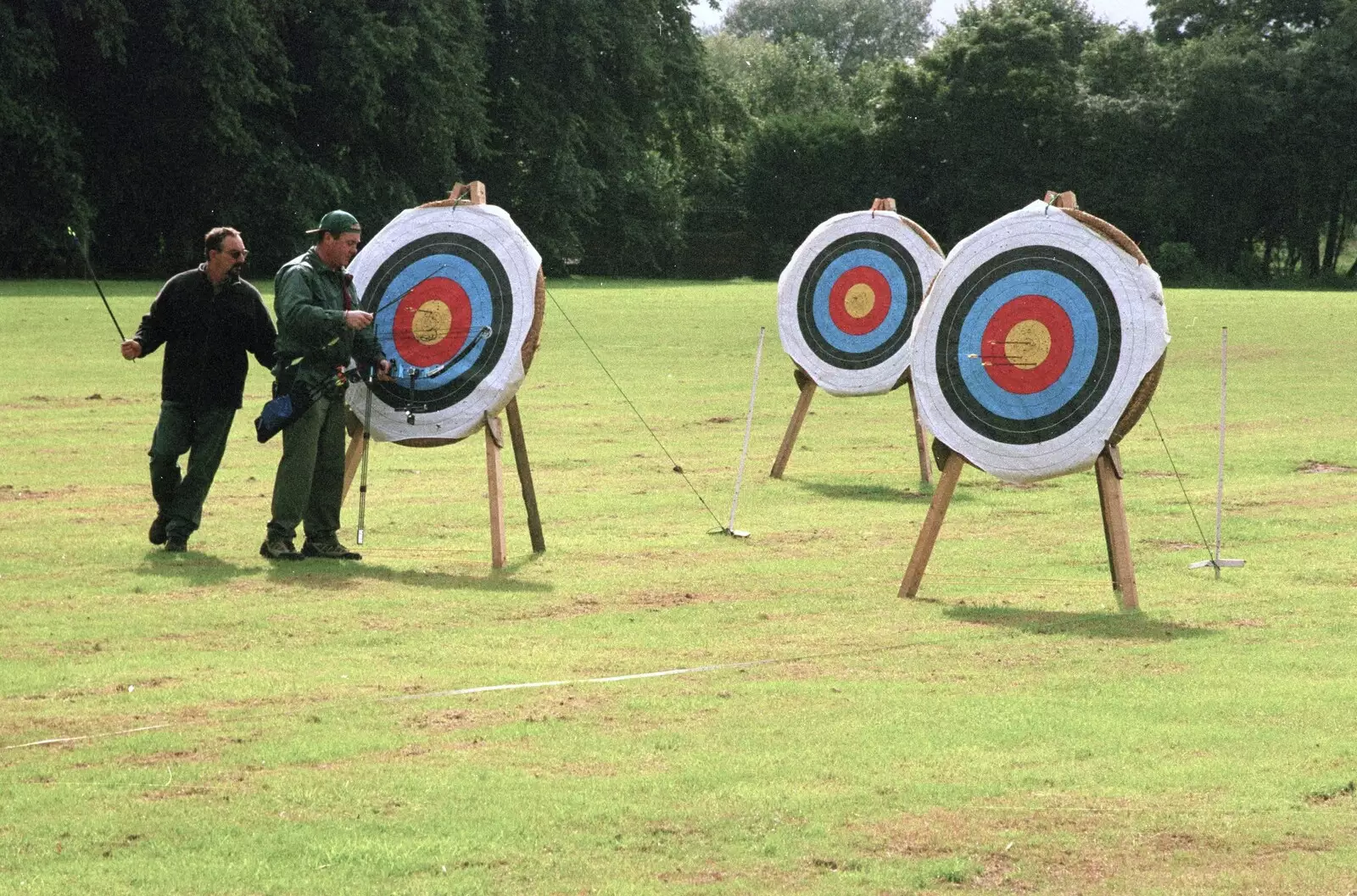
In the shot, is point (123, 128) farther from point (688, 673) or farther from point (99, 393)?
point (688, 673)

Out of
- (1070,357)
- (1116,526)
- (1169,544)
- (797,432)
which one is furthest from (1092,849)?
(797,432)

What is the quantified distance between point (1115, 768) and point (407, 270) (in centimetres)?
649

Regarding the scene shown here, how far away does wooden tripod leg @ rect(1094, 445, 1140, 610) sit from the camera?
962cm

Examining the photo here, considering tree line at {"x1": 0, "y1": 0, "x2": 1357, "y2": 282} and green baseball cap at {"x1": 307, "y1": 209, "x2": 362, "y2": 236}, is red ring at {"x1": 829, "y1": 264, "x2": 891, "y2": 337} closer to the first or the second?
green baseball cap at {"x1": 307, "y1": 209, "x2": 362, "y2": 236}

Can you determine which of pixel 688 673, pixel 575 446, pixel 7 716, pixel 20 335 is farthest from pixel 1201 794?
pixel 20 335

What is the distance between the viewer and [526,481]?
11.7m

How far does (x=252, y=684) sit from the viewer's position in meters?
7.73

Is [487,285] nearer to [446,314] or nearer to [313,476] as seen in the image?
[446,314]

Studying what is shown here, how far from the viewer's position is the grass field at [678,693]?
559 centimetres

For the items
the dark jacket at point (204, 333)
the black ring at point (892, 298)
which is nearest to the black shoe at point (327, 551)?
the dark jacket at point (204, 333)

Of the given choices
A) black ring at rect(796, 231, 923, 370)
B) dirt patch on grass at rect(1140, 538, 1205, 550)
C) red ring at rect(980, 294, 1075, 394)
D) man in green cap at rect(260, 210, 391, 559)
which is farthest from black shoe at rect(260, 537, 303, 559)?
black ring at rect(796, 231, 923, 370)

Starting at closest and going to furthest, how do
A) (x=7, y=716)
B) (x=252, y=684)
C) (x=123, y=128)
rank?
(x=7, y=716) < (x=252, y=684) < (x=123, y=128)

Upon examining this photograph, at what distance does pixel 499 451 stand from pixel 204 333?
176 cm

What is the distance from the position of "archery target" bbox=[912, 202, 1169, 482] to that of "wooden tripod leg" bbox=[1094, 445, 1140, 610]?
10 cm
